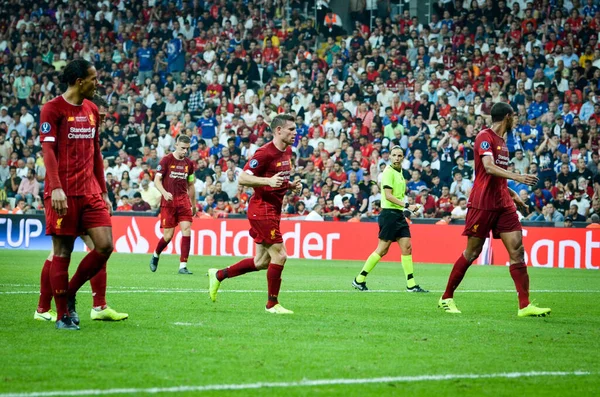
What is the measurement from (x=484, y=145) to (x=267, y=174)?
106 inches

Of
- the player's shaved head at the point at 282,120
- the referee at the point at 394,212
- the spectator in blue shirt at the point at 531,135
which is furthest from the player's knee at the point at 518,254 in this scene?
the spectator in blue shirt at the point at 531,135

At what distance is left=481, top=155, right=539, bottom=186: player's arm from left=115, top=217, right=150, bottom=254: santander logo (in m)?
18.5

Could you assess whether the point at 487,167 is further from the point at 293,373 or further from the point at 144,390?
the point at 144,390

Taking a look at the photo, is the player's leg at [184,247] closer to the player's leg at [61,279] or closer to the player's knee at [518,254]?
the player's knee at [518,254]

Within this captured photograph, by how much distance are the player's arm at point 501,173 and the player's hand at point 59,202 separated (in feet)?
16.9

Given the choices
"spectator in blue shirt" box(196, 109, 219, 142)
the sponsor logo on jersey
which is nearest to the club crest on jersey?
the sponsor logo on jersey

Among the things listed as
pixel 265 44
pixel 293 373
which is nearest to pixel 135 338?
pixel 293 373

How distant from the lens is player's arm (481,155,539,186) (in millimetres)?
11188

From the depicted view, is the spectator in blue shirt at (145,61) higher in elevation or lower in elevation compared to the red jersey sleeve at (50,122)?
higher

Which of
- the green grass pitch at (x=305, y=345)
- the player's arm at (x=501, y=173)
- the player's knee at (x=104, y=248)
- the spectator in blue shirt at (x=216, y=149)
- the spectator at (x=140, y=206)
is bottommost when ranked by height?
the green grass pitch at (x=305, y=345)

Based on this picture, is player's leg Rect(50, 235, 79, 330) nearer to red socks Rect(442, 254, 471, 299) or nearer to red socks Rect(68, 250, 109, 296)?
red socks Rect(68, 250, 109, 296)

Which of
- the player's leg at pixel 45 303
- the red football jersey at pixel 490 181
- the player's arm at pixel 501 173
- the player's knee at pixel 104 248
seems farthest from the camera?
the red football jersey at pixel 490 181

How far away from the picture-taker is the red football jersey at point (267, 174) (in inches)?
463

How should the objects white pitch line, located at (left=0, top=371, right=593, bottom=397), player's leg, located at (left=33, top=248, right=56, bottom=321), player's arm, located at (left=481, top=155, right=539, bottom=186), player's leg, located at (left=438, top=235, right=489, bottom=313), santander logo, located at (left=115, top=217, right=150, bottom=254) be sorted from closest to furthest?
1. white pitch line, located at (left=0, top=371, right=593, bottom=397)
2. player's leg, located at (left=33, top=248, right=56, bottom=321)
3. player's arm, located at (left=481, top=155, right=539, bottom=186)
4. player's leg, located at (left=438, top=235, right=489, bottom=313)
5. santander logo, located at (left=115, top=217, right=150, bottom=254)
